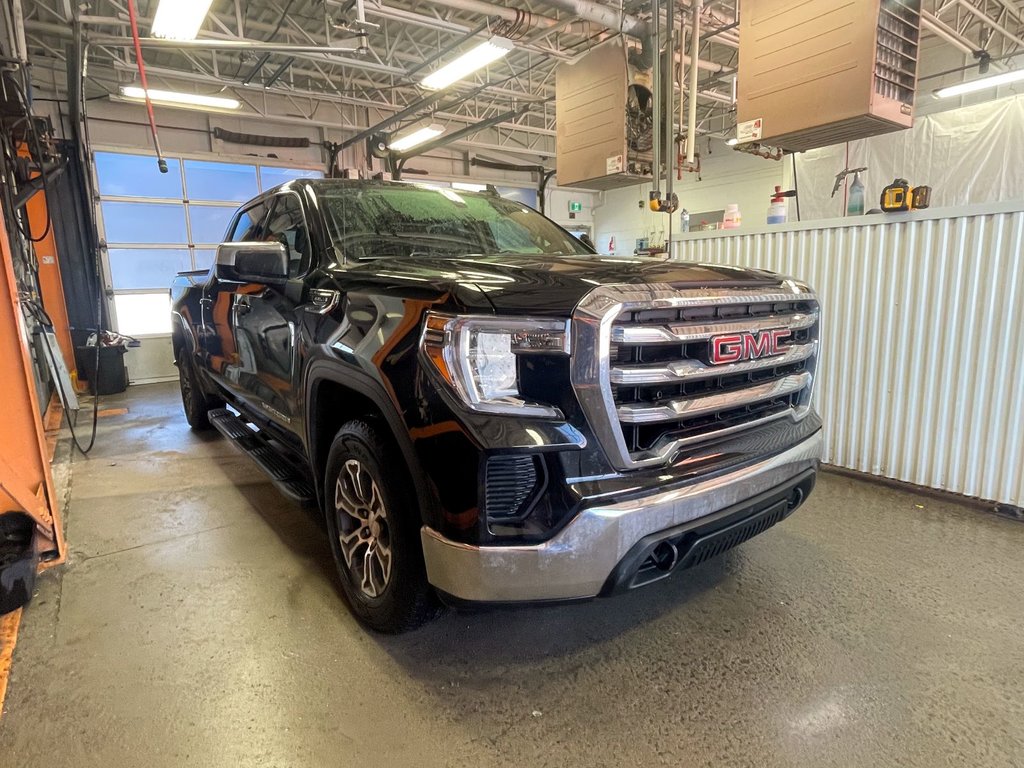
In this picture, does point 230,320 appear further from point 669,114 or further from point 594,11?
point 594,11

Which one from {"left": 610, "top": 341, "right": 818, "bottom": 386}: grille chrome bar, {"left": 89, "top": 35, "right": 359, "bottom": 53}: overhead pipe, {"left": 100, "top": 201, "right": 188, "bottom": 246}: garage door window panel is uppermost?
{"left": 89, "top": 35, "right": 359, "bottom": 53}: overhead pipe

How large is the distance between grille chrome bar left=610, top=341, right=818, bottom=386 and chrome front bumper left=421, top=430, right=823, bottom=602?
1.03ft

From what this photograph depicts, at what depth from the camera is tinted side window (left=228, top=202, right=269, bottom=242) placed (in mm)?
3428

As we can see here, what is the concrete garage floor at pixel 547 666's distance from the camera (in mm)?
1631

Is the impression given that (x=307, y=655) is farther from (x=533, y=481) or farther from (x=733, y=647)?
(x=733, y=647)

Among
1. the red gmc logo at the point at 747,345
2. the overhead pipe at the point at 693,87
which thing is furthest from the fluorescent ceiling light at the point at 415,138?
the red gmc logo at the point at 747,345

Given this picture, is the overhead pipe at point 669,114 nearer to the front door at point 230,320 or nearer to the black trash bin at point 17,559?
the front door at point 230,320

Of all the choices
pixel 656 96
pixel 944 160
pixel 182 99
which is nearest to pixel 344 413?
pixel 656 96

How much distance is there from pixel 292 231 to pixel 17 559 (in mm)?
1741

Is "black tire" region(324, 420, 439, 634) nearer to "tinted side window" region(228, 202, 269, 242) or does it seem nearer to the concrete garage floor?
the concrete garage floor

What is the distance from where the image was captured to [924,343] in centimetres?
338

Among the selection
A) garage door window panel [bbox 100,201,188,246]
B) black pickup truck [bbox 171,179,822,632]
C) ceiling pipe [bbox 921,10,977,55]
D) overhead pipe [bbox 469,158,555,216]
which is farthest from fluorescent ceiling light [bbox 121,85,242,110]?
ceiling pipe [bbox 921,10,977,55]

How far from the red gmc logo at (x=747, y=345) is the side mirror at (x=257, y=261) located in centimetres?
165

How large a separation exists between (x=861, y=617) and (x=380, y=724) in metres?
1.76
